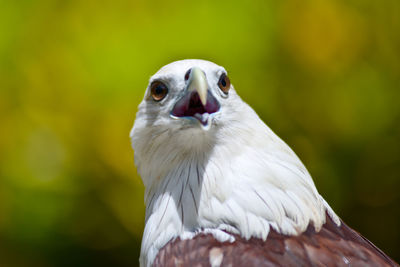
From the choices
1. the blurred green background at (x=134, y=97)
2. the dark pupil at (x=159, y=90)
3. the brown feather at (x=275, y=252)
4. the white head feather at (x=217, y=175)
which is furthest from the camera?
the blurred green background at (x=134, y=97)

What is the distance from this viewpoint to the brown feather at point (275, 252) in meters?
1.30

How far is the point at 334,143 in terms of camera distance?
298cm

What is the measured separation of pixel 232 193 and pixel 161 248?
25 centimetres

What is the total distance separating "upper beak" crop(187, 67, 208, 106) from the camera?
4.35ft

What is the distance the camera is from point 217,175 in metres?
1.47

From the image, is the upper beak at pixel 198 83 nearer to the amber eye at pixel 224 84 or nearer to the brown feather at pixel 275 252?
the amber eye at pixel 224 84

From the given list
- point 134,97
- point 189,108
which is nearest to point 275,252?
point 189,108

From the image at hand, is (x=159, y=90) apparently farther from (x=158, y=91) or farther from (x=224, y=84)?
(x=224, y=84)

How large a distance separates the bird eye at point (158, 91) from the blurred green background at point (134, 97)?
1.21 m

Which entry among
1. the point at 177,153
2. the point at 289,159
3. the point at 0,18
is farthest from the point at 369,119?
the point at 0,18

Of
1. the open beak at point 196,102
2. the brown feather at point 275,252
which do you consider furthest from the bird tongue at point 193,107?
the brown feather at point 275,252

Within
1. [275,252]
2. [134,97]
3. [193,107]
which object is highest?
[193,107]

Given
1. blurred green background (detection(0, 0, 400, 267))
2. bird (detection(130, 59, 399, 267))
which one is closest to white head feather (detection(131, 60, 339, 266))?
bird (detection(130, 59, 399, 267))

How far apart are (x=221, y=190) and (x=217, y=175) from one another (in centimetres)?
5
